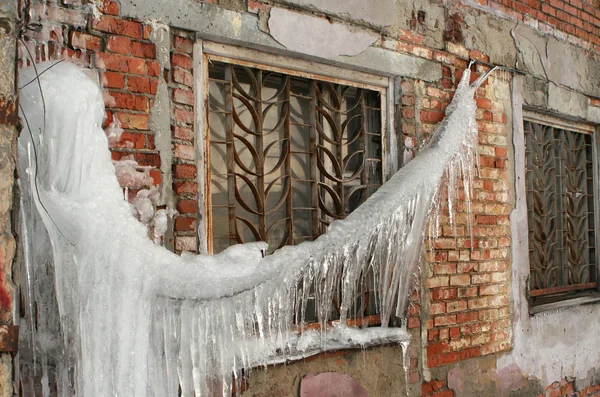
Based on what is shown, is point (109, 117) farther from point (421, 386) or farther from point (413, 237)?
Answer: point (421, 386)

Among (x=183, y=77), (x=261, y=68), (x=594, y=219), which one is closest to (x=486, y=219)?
(x=594, y=219)

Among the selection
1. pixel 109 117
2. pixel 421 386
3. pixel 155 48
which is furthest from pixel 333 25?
pixel 421 386

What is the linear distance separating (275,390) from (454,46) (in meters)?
2.51

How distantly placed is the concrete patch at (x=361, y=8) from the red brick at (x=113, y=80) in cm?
103

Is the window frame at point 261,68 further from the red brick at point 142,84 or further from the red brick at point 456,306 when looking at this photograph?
the red brick at point 456,306

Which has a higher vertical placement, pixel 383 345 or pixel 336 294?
pixel 336 294

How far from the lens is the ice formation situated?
2186mm

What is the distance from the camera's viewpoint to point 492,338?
4.18 m

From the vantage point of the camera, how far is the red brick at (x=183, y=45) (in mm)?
2850

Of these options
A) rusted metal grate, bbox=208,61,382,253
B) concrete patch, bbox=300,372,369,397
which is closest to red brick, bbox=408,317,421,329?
concrete patch, bbox=300,372,369,397

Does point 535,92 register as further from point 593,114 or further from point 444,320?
point 444,320

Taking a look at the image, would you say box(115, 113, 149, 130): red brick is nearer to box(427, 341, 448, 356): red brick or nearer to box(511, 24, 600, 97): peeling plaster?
box(427, 341, 448, 356): red brick

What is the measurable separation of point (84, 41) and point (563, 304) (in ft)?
13.1

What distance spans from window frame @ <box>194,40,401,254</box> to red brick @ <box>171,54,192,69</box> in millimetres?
54
